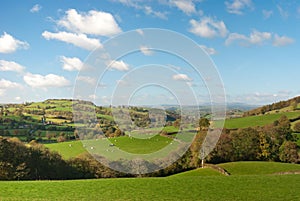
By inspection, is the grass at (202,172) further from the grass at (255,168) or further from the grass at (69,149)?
the grass at (69,149)

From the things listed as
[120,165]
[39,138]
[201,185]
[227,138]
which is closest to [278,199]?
[201,185]

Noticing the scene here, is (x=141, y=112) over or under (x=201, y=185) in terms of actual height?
over

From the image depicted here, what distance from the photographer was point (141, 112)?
27.2 metres

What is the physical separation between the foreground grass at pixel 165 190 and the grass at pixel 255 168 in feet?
58.8

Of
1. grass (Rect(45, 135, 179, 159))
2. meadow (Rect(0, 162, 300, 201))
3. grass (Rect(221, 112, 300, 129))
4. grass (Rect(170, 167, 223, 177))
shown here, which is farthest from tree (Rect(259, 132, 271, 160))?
meadow (Rect(0, 162, 300, 201))

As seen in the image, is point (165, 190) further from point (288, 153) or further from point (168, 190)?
point (288, 153)

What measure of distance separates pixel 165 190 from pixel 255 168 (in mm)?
27903

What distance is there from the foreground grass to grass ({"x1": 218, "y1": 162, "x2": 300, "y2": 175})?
17.9m

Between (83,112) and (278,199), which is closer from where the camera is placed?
(278,199)

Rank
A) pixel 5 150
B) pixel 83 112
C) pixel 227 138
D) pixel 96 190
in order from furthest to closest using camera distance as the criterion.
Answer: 1. pixel 227 138
2. pixel 5 150
3. pixel 83 112
4. pixel 96 190

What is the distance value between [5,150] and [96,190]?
63.2 feet

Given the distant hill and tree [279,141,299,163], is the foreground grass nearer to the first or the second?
tree [279,141,299,163]

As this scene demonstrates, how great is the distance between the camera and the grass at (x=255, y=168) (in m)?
44.7

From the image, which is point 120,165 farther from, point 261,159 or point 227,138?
point 261,159
